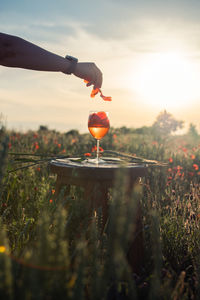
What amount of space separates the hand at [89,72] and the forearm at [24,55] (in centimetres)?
21

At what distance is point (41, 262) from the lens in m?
0.80

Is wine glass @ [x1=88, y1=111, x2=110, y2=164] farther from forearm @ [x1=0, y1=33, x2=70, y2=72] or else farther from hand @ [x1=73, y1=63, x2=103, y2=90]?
forearm @ [x1=0, y1=33, x2=70, y2=72]

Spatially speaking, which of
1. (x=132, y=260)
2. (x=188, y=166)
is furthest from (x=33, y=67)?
(x=188, y=166)

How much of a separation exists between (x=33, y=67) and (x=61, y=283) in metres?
2.17

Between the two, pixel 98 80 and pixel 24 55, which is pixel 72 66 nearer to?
pixel 98 80

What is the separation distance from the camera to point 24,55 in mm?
2580

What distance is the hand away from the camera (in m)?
2.83

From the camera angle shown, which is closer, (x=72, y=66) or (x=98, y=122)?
(x=98, y=122)

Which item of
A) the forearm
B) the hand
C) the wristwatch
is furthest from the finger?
the forearm

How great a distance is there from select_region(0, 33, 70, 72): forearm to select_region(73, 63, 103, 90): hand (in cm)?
21

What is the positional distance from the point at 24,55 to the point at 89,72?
0.64 metres

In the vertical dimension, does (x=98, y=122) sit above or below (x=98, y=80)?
below

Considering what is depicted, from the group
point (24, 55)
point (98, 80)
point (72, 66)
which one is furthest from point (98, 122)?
point (24, 55)

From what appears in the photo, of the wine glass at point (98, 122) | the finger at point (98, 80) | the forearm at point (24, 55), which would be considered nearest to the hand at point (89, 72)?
the finger at point (98, 80)
